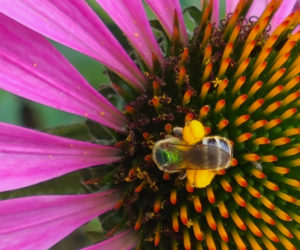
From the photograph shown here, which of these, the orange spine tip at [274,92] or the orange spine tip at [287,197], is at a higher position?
the orange spine tip at [274,92]

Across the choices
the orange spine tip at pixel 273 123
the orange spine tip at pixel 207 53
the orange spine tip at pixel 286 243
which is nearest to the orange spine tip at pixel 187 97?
the orange spine tip at pixel 207 53

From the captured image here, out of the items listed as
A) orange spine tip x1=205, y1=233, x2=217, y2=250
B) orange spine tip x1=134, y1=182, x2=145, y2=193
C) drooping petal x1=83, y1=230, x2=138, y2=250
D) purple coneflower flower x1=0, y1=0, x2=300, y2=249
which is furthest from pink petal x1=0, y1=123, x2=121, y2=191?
orange spine tip x1=205, y1=233, x2=217, y2=250

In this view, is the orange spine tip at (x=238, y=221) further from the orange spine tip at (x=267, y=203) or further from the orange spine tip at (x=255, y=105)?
the orange spine tip at (x=255, y=105)

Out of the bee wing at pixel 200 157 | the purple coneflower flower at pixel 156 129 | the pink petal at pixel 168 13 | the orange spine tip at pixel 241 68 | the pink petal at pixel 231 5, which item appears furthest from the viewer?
the pink petal at pixel 231 5

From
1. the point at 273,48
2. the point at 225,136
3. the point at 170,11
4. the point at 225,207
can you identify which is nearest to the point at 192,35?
the point at 170,11

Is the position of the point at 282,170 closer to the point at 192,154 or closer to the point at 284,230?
the point at 284,230

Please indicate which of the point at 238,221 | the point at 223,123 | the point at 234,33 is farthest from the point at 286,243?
the point at 234,33
